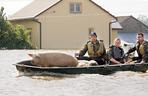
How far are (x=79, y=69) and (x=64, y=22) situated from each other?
27058 mm

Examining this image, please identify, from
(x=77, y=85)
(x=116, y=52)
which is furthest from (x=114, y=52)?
(x=77, y=85)

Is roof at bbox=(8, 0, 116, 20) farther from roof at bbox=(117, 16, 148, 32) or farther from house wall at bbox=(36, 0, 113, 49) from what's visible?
roof at bbox=(117, 16, 148, 32)

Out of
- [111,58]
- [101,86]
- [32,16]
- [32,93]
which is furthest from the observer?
[32,16]

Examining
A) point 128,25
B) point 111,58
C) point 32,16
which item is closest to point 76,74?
point 111,58

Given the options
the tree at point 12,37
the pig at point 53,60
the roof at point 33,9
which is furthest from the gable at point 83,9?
the pig at point 53,60

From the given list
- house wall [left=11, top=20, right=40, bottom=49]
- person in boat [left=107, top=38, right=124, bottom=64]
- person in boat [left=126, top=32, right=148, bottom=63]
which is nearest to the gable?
house wall [left=11, top=20, right=40, bottom=49]

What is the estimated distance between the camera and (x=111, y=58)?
19.4m

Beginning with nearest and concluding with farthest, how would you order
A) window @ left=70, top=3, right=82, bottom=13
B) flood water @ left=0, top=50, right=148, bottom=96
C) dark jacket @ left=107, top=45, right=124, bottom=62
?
flood water @ left=0, top=50, right=148, bottom=96 → dark jacket @ left=107, top=45, right=124, bottom=62 → window @ left=70, top=3, right=82, bottom=13

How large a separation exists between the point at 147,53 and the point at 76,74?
3.11 m

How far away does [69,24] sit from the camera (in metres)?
45.1

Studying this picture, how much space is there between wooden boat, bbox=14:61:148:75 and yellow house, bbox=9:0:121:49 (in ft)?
80.9

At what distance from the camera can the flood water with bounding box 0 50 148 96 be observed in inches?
575

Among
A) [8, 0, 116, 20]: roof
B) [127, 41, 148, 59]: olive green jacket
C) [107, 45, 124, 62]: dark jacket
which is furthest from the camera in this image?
[8, 0, 116, 20]: roof

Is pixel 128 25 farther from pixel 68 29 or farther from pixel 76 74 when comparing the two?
pixel 76 74
